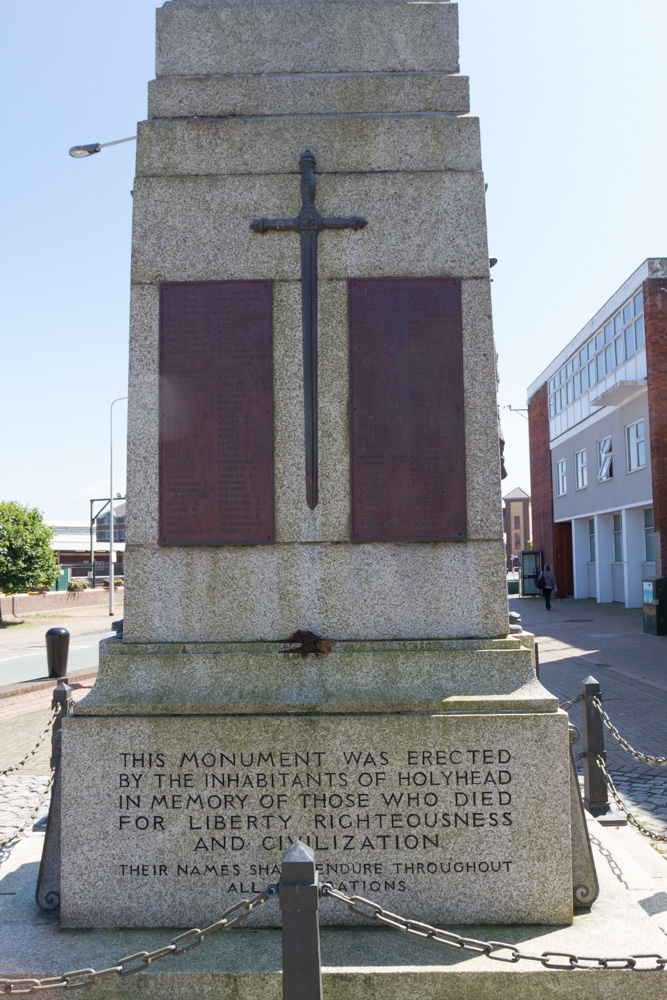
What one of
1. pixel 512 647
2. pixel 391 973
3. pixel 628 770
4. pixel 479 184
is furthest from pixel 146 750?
pixel 628 770

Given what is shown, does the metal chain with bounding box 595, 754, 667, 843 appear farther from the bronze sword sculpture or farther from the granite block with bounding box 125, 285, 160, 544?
the granite block with bounding box 125, 285, 160, 544

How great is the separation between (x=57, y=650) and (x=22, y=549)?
731 inches

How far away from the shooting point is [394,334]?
4652mm

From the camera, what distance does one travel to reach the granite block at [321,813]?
3.98 m

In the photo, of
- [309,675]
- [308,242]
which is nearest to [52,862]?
[309,675]

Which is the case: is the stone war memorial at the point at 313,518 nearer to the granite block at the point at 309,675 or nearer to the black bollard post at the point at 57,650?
the granite block at the point at 309,675

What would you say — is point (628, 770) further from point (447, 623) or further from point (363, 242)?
point (363, 242)

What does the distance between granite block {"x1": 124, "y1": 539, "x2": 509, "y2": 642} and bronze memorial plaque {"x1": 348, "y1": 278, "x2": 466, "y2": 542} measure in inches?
6.6

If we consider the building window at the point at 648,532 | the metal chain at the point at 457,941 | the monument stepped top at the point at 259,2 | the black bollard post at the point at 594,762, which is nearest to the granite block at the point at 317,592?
the metal chain at the point at 457,941

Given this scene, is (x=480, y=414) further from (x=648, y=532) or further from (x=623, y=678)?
(x=648, y=532)

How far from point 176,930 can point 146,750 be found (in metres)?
0.87

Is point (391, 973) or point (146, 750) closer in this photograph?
point (391, 973)

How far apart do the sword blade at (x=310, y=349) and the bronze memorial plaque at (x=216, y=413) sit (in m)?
0.21

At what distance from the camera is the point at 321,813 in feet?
13.2
